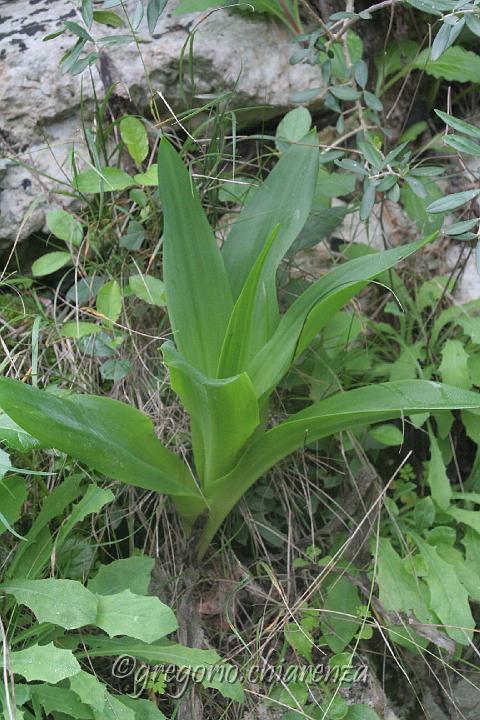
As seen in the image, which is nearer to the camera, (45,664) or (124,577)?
(45,664)

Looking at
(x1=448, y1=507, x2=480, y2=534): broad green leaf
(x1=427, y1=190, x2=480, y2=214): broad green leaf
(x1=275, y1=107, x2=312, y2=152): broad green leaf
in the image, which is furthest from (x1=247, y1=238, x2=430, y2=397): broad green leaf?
(x1=448, y1=507, x2=480, y2=534): broad green leaf

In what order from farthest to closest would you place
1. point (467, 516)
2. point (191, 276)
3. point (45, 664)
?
point (467, 516) < point (191, 276) < point (45, 664)

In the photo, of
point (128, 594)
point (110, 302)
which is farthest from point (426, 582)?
point (110, 302)

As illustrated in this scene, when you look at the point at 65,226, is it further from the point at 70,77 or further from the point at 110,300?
the point at 70,77

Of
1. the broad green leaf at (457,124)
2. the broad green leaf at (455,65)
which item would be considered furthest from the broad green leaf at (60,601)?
the broad green leaf at (455,65)

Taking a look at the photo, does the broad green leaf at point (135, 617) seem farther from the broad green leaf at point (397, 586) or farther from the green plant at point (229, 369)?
the broad green leaf at point (397, 586)

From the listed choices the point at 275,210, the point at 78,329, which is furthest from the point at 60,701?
the point at 275,210
